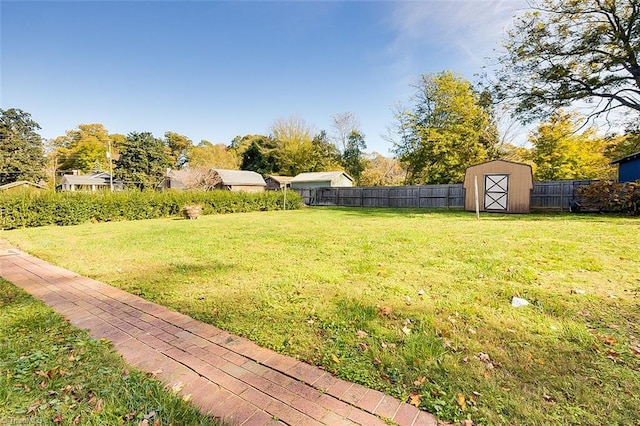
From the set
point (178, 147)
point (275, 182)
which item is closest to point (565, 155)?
point (275, 182)

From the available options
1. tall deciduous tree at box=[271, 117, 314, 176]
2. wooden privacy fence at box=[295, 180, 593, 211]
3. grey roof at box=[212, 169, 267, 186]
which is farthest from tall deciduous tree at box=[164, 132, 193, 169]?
wooden privacy fence at box=[295, 180, 593, 211]

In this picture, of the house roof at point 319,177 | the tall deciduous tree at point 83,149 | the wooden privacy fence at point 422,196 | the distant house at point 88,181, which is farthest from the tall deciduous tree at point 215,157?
the wooden privacy fence at point 422,196

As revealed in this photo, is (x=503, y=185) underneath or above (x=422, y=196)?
above

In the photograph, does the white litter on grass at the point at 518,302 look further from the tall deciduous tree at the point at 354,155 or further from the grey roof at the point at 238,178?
the tall deciduous tree at the point at 354,155

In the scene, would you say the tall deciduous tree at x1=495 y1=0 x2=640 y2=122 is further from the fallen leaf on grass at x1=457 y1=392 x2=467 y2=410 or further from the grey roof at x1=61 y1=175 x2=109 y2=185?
the grey roof at x1=61 y1=175 x2=109 y2=185

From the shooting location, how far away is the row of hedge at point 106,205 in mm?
9586

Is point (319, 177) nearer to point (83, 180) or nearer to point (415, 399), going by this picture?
point (415, 399)

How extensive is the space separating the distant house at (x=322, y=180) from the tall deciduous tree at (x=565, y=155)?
13.6m

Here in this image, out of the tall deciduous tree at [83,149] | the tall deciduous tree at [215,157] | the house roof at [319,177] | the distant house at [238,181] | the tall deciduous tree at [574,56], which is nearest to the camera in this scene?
the tall deciduous tree at [574,56]

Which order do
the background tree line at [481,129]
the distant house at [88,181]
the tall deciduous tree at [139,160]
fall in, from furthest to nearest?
the distant house at [88,181]
the tall deciduous tree at [139,160]
the background tree line at [481,129]

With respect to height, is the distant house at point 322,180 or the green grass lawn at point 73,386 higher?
the distant house at point 322,180

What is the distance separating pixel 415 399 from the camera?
161 centimetres

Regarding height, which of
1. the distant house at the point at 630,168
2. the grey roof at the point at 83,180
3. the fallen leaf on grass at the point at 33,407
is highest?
the grey roof at the point at 83,180

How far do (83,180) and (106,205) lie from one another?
27058 mm
